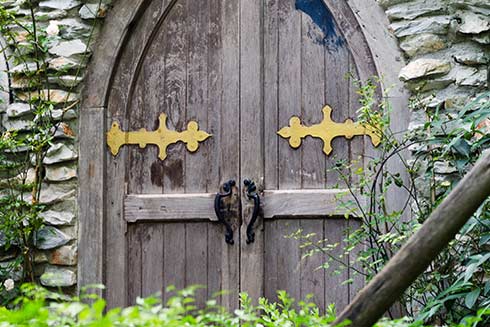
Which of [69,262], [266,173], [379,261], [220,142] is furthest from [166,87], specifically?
[379,261]

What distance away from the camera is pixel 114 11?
163 inches

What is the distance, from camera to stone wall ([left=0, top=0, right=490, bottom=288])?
11.0 feet

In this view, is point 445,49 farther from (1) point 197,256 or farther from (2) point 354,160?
(1) point 197,256

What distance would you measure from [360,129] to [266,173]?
18.7 inches

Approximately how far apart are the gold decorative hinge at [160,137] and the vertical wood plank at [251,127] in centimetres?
22

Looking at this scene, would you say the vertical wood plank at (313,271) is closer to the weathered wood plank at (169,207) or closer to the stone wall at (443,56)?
the weathered wood plank at (169,207)

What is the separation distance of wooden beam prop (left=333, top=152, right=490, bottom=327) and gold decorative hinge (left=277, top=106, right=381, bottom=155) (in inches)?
76.8

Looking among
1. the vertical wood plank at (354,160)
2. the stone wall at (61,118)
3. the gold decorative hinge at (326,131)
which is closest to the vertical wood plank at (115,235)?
the stone wall at (61,118)

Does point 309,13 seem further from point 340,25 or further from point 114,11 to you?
point 114,11

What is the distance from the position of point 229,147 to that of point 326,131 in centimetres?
47

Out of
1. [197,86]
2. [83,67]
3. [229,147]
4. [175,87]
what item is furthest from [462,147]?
[83,67]

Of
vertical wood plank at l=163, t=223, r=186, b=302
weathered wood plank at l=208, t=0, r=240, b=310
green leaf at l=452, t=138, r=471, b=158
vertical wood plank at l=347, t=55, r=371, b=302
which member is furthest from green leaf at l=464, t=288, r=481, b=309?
vertical wood plank at l=163, t=223, r=186, b=302

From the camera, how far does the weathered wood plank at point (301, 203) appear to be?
3.68 metres

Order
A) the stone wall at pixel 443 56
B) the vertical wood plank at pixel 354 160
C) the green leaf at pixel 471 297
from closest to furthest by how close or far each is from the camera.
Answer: the green leaf at pixel 471 297 → the stone wall at pixel 443 56 → the vertical wood plank at pixel 354 160
